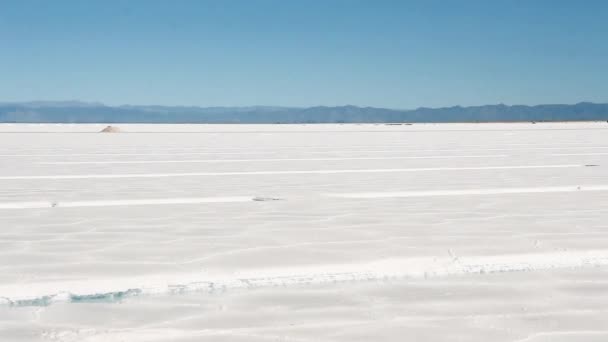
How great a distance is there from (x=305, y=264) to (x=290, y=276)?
213 millimetres

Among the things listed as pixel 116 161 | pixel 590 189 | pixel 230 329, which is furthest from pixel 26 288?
pixel 116 161

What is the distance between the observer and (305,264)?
10.1ft

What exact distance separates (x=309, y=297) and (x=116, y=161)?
8.30 m

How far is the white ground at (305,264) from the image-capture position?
7.44ft

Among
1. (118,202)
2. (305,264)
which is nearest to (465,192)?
(118,202)

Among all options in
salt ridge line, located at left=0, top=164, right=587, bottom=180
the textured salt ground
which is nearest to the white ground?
the textured salt ground

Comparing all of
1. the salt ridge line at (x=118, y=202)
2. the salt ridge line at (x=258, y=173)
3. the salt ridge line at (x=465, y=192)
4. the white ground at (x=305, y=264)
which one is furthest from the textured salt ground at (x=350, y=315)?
the salt ridge line at (x=258, y=173)

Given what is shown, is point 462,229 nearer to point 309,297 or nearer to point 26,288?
point 309,297

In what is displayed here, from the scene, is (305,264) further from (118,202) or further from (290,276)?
(118,202)

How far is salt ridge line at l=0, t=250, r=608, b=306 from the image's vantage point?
261 centimetres

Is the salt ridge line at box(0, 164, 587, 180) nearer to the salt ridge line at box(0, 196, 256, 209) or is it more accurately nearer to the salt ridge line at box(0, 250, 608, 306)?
the salt ridge line at box(0, 196, 256, 209)

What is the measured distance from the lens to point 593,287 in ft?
8.99

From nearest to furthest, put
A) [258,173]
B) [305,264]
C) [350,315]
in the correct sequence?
[350,315] < [305,264] < [258,173]

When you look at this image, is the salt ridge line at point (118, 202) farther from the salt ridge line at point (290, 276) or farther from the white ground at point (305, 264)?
the salt ridge line at point (290, 276)
